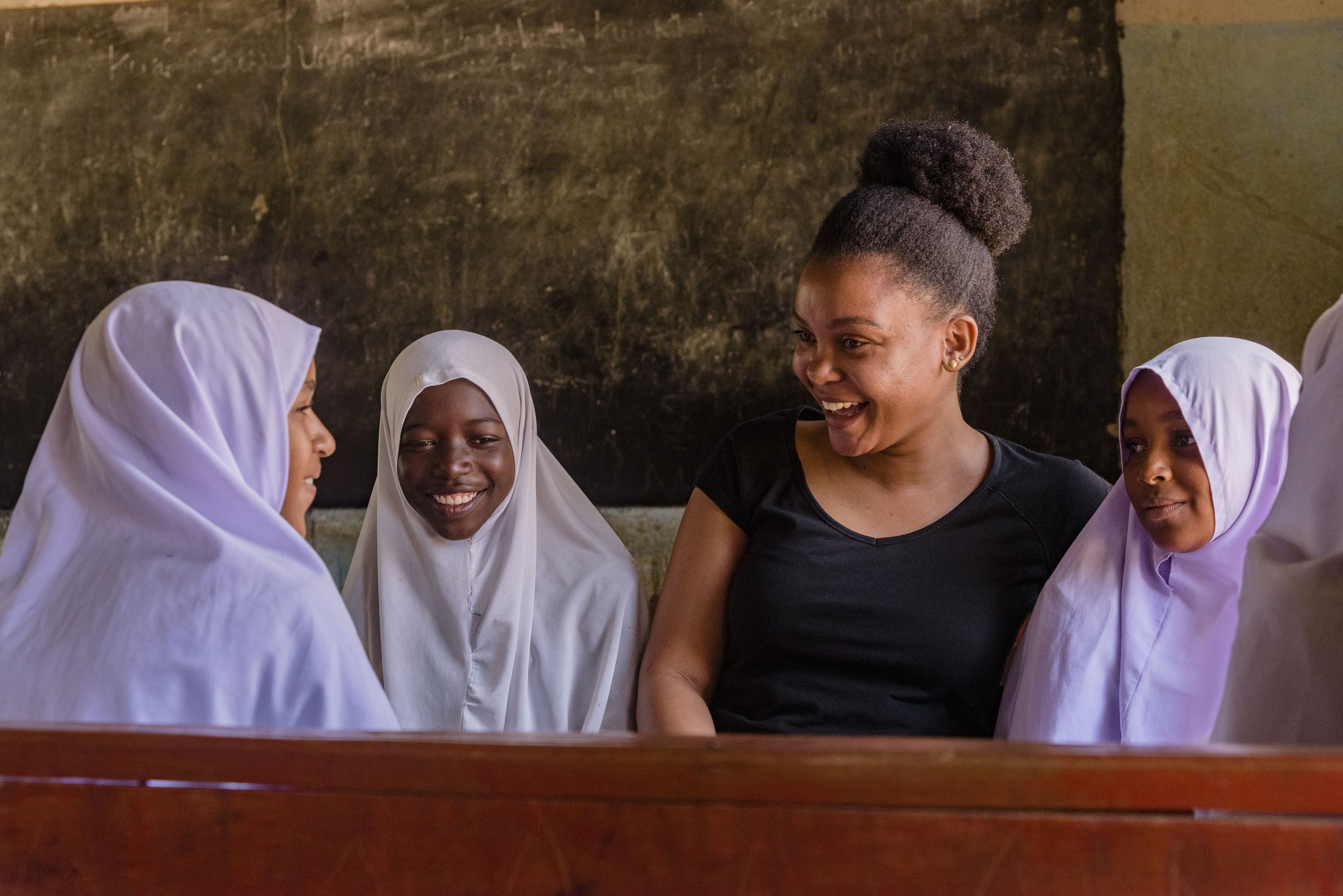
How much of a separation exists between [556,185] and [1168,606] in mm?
2266

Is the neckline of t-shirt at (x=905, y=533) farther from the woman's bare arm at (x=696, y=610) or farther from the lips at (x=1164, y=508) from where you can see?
the lips at (x=1164, y=508)

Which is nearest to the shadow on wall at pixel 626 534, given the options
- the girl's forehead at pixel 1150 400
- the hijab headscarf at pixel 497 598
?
the hijab headscarf at pixel 497 598

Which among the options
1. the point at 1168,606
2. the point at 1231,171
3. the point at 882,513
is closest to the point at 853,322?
the point at 882,513

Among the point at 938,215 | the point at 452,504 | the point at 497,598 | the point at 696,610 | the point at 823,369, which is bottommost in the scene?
the point at 497,598

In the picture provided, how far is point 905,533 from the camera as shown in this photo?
1931mm

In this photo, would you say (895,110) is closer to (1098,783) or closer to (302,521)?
(302,521)

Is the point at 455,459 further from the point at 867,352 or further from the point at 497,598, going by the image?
the point at 867,352

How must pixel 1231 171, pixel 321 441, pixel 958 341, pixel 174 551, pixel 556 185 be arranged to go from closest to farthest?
pixel 174 551 → pixel 321 441 → pixel 958 341 → pixel 1231 171 → pixel 556 185

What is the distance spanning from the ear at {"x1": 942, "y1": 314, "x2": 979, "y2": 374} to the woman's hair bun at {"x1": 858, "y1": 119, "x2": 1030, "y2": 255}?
0.20 meters

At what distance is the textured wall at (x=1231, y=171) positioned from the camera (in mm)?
2992

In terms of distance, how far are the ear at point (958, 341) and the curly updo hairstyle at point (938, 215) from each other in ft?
0.06

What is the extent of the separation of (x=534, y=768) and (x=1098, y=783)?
1.33 feet

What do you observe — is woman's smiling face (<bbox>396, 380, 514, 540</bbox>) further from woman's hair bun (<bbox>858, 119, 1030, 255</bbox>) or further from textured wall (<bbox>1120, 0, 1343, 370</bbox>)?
textured wall (<bbox>1120, 0, 1343, 370</bbox>)

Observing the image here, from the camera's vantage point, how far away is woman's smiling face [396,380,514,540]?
2.53 metres
